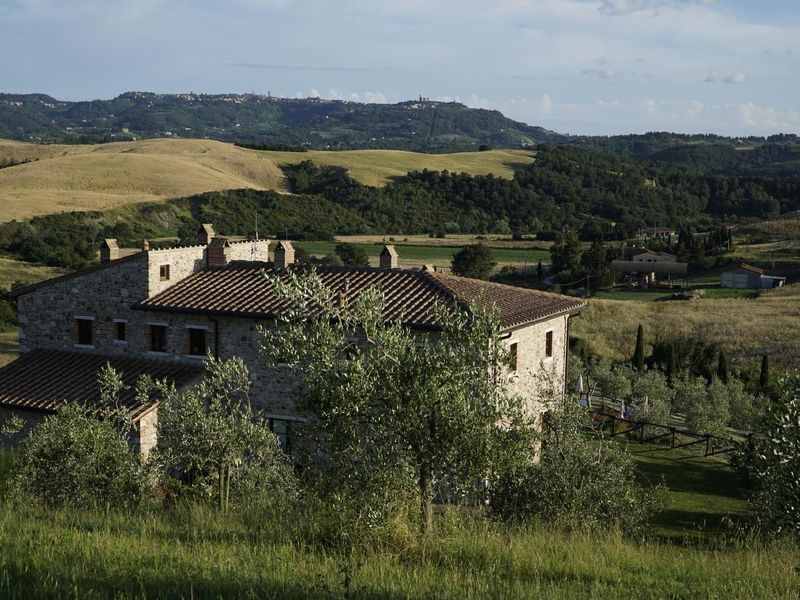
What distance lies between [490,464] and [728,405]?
95.2 ft

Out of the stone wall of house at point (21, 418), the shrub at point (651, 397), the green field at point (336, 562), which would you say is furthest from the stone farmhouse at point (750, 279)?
the green field at point (336, 562)

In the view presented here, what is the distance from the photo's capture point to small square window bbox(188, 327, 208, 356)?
2547 cm

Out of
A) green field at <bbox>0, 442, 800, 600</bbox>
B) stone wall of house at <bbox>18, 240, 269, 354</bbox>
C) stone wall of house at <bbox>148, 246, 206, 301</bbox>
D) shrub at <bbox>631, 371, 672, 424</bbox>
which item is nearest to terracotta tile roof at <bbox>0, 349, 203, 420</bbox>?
stone wall of house at <bbox>18, 240, 269, 354</bbox>

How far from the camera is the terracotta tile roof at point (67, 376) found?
24.2m

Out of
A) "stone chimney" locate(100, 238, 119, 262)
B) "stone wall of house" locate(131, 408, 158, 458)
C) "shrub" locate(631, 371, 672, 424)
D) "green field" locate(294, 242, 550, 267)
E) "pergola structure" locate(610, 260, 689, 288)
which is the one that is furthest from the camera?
"pergola structure" locate(610, 260, 689, 288)

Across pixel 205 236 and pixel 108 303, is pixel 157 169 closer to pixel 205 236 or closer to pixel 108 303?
pixel 205 236

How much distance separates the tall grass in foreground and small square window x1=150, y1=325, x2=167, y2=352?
1489cm

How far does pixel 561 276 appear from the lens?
7819 cm

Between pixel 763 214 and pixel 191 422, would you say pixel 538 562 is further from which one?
pixel 763 214

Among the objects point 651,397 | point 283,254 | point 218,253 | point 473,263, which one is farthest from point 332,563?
point 473,263

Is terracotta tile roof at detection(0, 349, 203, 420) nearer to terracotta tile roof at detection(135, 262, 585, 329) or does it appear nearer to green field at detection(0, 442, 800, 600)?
terracotta tile roof at detection(135, 262, 585, 329)

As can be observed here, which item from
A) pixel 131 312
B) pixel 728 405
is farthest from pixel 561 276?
pixel 131 312

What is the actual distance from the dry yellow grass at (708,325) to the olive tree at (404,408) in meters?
42.6

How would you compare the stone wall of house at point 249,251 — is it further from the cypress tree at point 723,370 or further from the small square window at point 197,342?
the cypress tree at point 723,370
